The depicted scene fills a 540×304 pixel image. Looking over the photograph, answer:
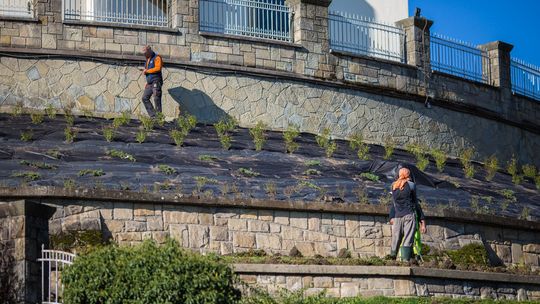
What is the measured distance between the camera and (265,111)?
29031 millimetres

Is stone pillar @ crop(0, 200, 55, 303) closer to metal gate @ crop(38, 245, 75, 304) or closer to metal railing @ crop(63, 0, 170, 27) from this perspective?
metal gate @ crop(38, 245, 75, 304)

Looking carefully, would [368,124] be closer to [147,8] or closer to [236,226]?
[147,8]

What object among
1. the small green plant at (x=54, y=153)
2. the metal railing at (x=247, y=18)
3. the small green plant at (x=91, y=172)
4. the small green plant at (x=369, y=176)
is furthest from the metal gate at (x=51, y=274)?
the metal railing at (x=247, y=18)

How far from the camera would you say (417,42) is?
31.6 m

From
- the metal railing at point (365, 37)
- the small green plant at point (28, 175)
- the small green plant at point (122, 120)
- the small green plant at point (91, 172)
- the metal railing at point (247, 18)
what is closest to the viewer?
the small green plant at point (28, 175)

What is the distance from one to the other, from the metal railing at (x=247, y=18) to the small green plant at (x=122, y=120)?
2.96m

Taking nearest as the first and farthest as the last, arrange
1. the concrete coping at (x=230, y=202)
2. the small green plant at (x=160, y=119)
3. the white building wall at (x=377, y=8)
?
the concrete coping at (x=230, y=202) → the small green plant at (x=160, y=119) → the white building wall at (x=377, y=8)

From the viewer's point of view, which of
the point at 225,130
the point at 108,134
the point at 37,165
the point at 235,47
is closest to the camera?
the point at 37,165

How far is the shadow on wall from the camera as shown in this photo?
28.4 m

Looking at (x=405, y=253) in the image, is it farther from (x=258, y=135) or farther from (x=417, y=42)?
(x=417, y=42)

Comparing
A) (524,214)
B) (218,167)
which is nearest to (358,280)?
(218,167)

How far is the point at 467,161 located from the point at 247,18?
550 centimetres

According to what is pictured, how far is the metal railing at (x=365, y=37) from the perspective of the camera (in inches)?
1208

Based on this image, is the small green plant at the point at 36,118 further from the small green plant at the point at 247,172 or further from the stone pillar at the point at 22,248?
the stone pillar at the point at 22,248
